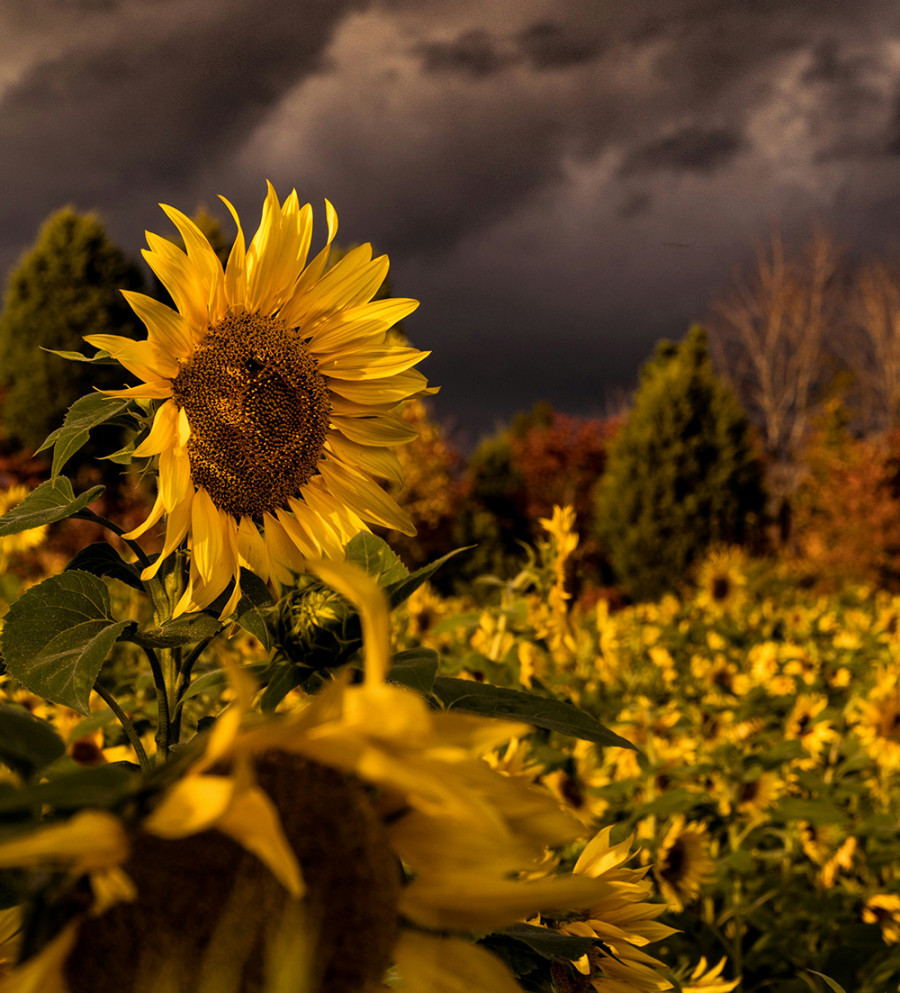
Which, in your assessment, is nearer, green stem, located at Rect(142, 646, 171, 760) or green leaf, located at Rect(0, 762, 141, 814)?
green leaf, located at Rect(0, 762, 141, 814)

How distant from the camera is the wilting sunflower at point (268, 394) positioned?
0.77 m

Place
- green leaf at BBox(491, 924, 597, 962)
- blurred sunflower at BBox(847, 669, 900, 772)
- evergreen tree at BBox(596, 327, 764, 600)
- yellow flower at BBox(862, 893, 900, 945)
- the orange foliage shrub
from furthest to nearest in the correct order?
evergreen tree at BBox(596, 327, 764, 600), the orange foliage shrub, blurred sunflower at BBox(847, 669, 900, 772), yellow flower at BBox(862, 893, 900, 945), green leaf at BBox(491, 924, 597, 962)

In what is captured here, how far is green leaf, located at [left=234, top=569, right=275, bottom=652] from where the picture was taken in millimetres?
646

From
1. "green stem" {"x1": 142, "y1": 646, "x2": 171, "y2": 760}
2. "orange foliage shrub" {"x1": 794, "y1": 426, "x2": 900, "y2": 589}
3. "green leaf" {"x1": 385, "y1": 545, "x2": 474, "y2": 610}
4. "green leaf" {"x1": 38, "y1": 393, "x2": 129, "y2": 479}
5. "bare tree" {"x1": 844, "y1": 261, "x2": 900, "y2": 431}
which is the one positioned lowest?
"green stem" {"x1": 142, "y1": 646, "x2": 171, "y2": 760}

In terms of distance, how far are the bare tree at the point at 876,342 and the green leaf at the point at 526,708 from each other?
22743 mm

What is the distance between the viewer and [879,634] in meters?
5.18

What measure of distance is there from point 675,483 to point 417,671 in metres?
12.1

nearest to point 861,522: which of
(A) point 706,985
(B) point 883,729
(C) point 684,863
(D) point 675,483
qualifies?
(D) point 675,483

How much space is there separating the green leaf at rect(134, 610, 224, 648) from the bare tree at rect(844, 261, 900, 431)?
22.7 metres

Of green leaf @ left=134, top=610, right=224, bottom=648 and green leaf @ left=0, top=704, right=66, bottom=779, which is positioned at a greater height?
green leaf @ left=134, top=610, right=224, bottom=648

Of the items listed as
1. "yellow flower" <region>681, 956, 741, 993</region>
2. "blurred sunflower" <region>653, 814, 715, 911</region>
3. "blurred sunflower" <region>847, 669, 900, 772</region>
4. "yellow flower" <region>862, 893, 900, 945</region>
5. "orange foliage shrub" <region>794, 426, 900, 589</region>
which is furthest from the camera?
"orange foliage shrub" <region>794, 426, 900, 589</region>

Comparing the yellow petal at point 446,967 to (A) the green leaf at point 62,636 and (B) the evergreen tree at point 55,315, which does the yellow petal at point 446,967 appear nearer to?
(A) the green leaf at point 62,636

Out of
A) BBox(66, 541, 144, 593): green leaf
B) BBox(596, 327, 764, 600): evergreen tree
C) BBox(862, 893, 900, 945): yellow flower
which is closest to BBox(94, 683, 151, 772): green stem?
BBox(66, 541, 144, 593): green leaf

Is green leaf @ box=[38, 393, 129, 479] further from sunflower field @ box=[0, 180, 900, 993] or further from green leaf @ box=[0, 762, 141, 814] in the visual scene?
green leaf @ box=[0, 762, 141, 814]
